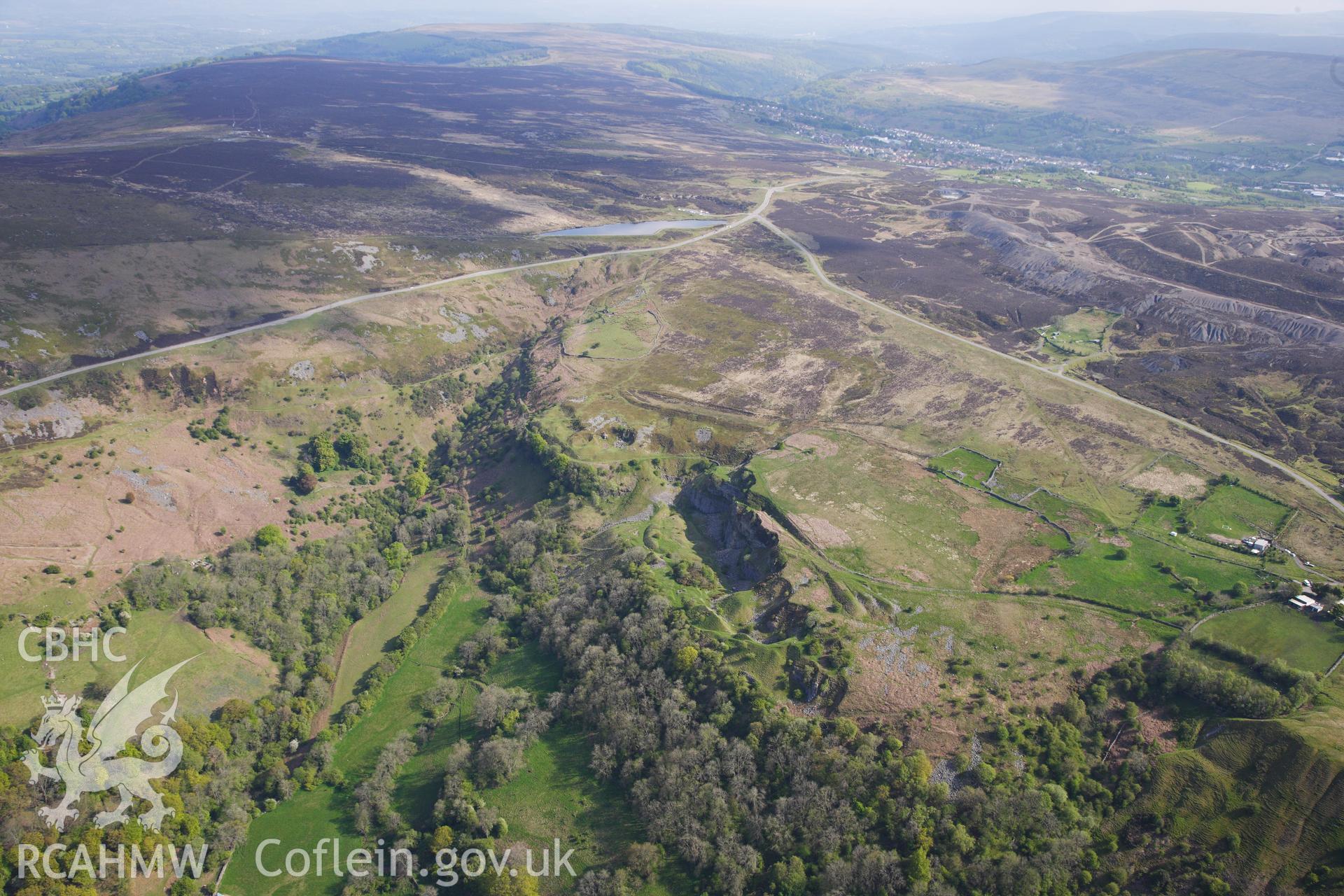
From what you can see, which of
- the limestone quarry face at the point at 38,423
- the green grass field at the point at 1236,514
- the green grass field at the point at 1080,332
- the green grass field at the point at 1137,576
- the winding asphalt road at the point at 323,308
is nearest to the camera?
the green grass field at the point at 1137,576

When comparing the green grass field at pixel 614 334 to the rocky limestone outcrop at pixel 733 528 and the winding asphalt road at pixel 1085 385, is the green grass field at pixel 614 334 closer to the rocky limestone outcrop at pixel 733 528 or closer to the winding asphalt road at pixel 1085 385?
the rocky limestone outcrop at pixel 733 528

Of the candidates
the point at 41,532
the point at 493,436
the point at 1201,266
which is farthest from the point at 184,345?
the point at 1201,266

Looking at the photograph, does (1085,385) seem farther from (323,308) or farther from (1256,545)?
(323,308)

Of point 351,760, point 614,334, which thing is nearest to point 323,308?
point 614,334

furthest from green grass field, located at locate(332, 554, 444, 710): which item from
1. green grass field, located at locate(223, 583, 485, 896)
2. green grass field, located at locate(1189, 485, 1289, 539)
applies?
green grass field, located at locate(1189, 485, 1289, 539)

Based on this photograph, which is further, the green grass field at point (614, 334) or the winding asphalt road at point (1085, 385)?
the green grass field at point (614, 334)

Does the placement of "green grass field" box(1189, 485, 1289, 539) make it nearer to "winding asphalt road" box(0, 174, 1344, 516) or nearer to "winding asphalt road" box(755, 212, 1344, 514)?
"winding asphalt road" box(0, 174, 1344, 516)

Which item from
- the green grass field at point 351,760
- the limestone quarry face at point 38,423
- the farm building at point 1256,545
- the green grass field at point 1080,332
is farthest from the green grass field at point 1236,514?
the limestone quarry face at point 38,423
